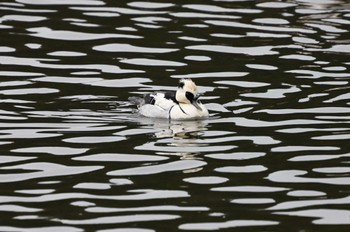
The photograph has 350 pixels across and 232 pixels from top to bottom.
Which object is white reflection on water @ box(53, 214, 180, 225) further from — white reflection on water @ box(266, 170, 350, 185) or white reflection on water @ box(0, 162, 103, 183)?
white reflection on water @ box(266, 170, 350, 185)

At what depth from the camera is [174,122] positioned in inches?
763

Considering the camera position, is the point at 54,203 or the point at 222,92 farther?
the point at 222,92

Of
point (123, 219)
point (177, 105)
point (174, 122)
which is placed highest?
point (123, 219)

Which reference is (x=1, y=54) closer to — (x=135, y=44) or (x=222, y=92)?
(x=135, y=44)

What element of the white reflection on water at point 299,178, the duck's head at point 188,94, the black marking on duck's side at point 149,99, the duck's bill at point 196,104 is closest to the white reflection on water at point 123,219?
the white reflection on water at point 299,178

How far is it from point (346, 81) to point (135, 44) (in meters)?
4.86

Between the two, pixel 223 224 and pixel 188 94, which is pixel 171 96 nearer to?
pixel 188 94

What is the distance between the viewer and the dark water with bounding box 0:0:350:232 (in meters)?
14.0

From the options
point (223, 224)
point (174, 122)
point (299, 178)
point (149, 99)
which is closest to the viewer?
point (223, 224)

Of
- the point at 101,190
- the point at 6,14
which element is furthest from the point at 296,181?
the point at 6,14

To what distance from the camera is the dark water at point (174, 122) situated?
46.0ft

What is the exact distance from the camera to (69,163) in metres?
16.1

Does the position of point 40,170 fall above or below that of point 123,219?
below

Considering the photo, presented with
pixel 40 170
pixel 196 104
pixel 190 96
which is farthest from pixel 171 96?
pixel 40 170
